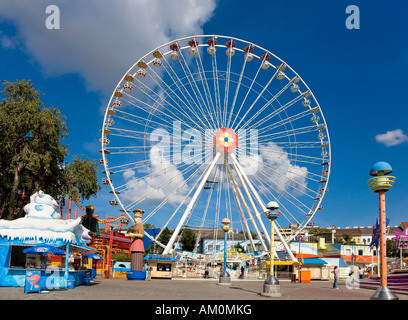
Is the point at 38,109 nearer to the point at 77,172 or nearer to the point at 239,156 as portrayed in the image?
the point at 77,172

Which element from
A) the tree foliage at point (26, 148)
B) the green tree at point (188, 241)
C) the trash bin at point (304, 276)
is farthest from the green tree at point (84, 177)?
the green tree at point (188, 241)

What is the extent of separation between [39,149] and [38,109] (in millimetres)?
2747

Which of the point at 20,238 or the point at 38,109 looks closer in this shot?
the point at 20,238

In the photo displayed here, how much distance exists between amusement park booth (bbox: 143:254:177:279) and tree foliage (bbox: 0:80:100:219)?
9.29 metres

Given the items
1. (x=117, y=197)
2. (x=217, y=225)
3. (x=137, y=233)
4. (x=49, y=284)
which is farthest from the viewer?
(x=217, y=225)

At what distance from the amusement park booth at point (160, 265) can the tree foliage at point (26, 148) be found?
9292mm

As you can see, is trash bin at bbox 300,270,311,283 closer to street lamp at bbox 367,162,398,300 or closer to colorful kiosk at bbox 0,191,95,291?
street lamp at bbox 367,162,398,300

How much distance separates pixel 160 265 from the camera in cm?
3328

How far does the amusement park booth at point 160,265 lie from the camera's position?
32688 millimetres

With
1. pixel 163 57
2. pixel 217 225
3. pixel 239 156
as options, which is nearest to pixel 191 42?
pixel 163 57

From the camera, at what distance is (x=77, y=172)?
3456 centimetres

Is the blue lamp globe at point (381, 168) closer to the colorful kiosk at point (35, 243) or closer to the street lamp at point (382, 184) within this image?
the street lamp at point (382, 184)

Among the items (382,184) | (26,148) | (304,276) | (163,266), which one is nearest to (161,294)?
(382,184)
